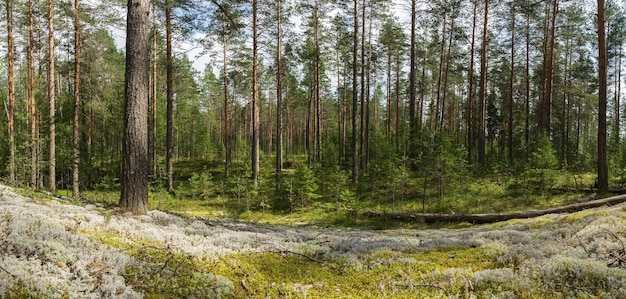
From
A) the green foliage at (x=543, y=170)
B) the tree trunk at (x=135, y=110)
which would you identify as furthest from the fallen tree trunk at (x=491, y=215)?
the tree trunk at (x=135, y=110)

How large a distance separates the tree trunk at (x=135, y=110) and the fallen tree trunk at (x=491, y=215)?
9524mm

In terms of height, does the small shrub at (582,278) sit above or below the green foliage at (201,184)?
above

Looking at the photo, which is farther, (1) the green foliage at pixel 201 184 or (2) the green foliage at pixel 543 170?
(1) the green foliage at pixel 201 184

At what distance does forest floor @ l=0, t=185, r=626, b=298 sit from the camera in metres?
3.23

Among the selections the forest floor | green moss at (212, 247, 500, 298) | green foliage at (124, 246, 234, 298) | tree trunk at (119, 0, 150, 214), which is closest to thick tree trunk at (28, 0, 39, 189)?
tree trunk at (119, 0, 150, 214)

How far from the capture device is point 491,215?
35.1 feet

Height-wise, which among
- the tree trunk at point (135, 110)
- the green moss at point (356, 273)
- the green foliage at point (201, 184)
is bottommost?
the green foliage at point (201, 184)

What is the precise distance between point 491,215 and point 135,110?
435 inches

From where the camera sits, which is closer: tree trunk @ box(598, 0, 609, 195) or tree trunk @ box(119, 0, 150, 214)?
tree trunk @ box(119, 0, 150, 214)

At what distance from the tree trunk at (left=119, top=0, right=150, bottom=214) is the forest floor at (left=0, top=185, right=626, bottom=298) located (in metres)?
1.02

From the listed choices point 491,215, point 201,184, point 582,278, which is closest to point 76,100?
point 201,184

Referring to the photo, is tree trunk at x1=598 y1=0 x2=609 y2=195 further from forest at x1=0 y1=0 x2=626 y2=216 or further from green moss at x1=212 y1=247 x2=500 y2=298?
green moss at x1=212 y1=247 x2=500 y2=298

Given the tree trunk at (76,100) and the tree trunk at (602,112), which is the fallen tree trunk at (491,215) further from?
the tree trunk at (76,100)

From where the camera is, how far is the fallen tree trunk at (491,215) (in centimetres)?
959
